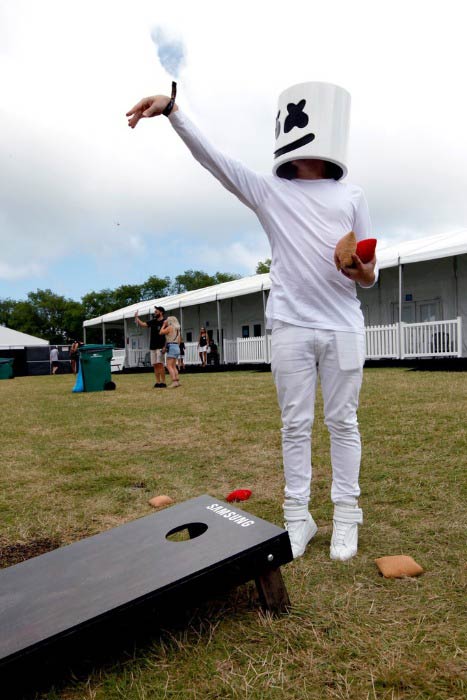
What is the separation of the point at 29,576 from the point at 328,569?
1.20 metres

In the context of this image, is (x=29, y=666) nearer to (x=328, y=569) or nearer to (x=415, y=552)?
(x=328, y=569)

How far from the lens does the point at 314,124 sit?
2275 millimetres

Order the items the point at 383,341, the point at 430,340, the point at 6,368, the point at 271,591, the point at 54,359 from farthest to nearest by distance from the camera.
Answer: the point at 54,359
the point at 6,368
the point at 383,341
the point at 430,340
the point at 271,591

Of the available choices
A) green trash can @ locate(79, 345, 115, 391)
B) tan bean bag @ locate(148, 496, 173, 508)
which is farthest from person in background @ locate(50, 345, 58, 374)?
tan bean bag @ locate(148, 496, 173, 508)

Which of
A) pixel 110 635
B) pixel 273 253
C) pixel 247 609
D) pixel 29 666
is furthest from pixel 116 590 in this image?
pixel 273 253

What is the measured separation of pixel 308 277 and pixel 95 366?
→ 10.0 meters

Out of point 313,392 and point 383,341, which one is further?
point 383,341

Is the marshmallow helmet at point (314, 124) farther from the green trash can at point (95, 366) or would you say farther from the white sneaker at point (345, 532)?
the green trash can at point (95, 366)

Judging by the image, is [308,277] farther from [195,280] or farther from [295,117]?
[195,280]

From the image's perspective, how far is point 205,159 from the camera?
2.34 meters

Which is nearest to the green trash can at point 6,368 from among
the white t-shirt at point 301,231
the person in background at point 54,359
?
the person in background at point 54,359

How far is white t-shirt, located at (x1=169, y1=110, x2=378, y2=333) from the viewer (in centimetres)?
233

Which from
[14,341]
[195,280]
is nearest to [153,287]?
[195,280]

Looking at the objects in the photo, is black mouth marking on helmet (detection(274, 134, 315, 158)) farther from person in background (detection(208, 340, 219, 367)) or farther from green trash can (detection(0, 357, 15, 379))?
green trash can (detection(0, 357, 15, 379))
